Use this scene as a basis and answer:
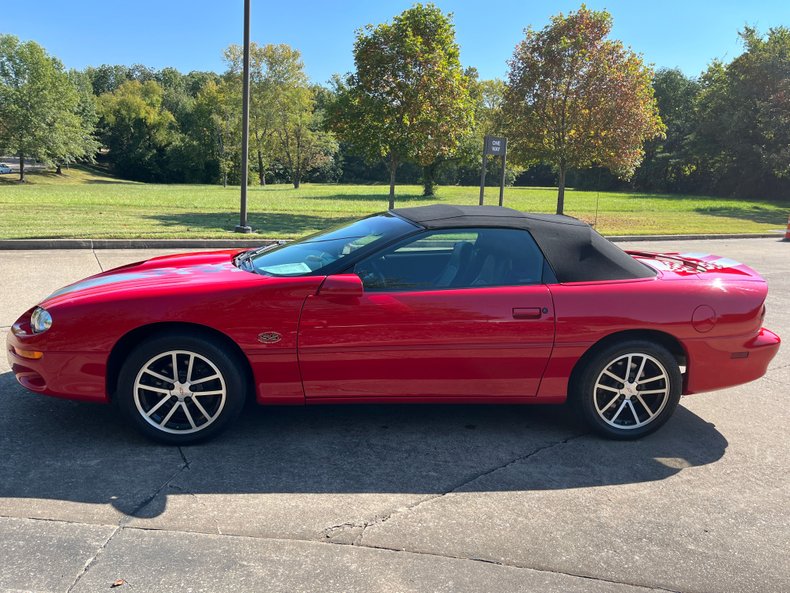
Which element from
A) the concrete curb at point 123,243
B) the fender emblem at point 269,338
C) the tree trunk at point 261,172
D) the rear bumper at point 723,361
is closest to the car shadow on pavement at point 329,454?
the rear bumper at point 723,361

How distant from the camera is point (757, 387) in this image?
5227mm

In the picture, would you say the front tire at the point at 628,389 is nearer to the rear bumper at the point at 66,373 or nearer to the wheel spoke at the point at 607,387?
the wheel spoke at the point at 607,387

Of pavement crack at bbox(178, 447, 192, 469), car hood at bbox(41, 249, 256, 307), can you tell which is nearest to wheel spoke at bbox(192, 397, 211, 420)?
pavement crack at bbox(178, 447, 192, 469)

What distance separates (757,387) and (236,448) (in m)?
4.20

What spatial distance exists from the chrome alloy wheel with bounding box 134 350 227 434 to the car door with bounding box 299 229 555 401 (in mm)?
539

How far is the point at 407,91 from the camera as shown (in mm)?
18125

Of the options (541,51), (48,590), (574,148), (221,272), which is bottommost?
(48,590)

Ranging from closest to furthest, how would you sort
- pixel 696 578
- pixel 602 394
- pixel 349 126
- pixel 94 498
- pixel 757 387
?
pixel 696 578
pixel 94 498
pixel 602 394
pixel 757 387
pixel 349 126

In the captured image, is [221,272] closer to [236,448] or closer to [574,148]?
[236,448]

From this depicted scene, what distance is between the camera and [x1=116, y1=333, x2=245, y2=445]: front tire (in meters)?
3.57

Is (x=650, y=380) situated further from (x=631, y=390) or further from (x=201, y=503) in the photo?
(x=201, y=503)

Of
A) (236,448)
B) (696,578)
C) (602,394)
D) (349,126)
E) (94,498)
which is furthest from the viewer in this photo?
(349,126)

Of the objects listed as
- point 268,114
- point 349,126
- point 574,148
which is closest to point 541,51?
point 574,148

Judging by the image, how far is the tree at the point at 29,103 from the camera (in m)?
51.0
